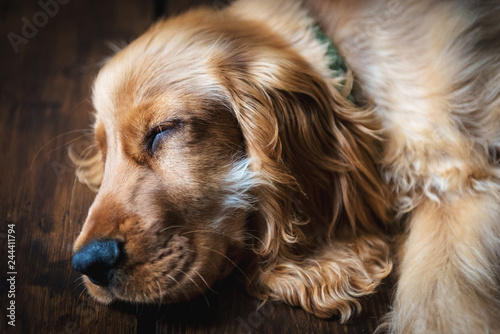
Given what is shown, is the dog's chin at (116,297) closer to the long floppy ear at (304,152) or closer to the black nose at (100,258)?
the black nose at (100,258)

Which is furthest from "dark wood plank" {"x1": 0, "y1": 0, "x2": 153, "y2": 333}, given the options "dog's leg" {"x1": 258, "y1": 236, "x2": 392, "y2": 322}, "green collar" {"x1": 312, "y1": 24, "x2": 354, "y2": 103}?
"green collar" {"x1": 312, "y1": 24, "x2": 354, "y2": 103}

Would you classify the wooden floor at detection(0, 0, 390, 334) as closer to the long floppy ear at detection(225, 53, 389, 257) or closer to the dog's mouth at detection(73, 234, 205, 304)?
the dog's mouth at detection(73, 234, 205, 304)

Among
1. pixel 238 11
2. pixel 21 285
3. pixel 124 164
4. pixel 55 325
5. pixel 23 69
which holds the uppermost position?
pixel 23 69

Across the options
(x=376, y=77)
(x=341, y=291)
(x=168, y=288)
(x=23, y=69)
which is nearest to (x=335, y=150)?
(x=376, y=77)

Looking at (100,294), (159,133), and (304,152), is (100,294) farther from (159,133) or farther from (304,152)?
(304,152)

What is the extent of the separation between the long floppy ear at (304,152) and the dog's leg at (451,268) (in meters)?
0.16

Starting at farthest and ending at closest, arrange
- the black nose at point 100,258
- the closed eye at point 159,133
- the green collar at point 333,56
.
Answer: the green collar at point 333,56 → the closed eye at point 159,133 → the black nose at point 100,258

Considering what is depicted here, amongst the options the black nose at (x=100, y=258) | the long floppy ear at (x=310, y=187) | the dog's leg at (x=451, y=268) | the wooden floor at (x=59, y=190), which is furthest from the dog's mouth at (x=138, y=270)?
the dog's leg at (x=451, y=268)

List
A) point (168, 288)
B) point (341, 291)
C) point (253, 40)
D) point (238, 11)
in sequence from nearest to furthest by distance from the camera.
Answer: point (168, 288), point (341, 291), point (253, 40), point (238, 11)

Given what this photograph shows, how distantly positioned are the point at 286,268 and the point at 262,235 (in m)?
0.12

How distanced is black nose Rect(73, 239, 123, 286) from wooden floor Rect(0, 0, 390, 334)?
19 centimetres

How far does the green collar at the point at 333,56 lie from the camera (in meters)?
1.46

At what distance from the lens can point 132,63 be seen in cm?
139

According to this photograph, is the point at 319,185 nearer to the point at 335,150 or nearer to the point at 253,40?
the point at 335,150
